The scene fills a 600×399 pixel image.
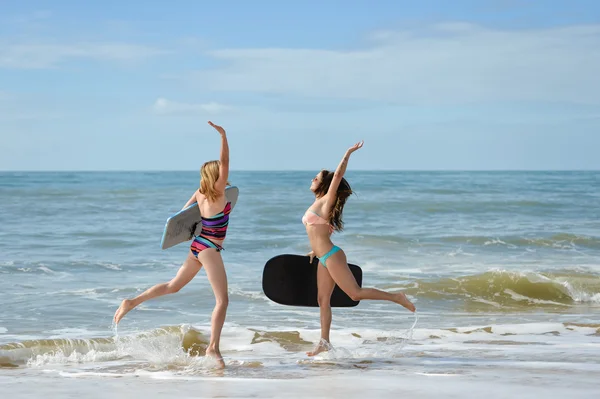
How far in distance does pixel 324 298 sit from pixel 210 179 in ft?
4.62

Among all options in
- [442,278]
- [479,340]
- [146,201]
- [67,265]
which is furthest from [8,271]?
[146,201]

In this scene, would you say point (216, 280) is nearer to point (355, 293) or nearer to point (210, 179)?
point (210, 179)

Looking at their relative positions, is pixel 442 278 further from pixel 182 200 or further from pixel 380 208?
pixel 182 200

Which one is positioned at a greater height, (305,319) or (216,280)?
(216,280)

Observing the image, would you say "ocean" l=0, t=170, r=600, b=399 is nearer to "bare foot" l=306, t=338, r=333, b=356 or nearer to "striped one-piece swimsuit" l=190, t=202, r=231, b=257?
"bare foot" l=306, t=338, r=333, b=356

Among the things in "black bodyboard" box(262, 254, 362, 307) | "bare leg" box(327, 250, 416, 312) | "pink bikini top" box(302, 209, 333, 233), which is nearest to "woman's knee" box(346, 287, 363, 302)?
"bare leg" box(327, 250, 416, 312)

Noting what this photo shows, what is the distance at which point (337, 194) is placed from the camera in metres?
6.45

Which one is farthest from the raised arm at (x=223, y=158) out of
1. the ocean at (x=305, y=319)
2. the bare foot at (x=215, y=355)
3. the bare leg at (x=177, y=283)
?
the ocean at (x=305, y=319)

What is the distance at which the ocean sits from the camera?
5.86 meters

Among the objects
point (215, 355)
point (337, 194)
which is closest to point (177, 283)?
point (215, 355)

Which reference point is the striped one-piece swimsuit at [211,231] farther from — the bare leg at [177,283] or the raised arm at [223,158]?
the raised arm at [223,158]

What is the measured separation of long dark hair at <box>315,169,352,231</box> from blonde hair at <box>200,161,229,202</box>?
2.75 feet

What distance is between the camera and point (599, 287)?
12.7 metres

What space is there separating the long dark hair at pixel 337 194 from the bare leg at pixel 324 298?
0.40 metres
